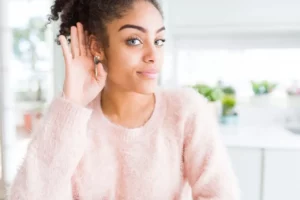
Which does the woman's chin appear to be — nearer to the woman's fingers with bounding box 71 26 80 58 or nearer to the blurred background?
the woman's fingers with bounding box 71 26 80 58

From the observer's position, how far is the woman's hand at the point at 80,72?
86 centimetres

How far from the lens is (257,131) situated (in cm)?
192

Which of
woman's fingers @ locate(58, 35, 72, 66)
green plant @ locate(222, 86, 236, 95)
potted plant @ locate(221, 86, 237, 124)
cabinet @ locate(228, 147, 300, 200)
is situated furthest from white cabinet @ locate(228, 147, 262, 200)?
woman's fingers @ locate(58, 35, 72, 66)

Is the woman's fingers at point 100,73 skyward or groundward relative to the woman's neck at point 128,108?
skyward

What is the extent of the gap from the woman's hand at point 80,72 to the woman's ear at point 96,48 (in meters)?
0.01

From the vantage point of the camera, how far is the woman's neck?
92cm

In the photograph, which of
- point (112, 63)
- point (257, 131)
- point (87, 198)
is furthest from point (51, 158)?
point (257, 131)

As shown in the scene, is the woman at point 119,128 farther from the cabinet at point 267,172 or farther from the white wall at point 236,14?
the white wall at point 236,14

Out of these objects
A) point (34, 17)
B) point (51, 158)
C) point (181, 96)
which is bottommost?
point (51, 158)

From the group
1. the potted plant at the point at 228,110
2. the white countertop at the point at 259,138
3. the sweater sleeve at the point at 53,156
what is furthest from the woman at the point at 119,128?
the potted plant at the point at 228,110

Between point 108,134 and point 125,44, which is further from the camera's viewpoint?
point 108,134

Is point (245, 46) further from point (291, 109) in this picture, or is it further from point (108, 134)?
point (108, 134)

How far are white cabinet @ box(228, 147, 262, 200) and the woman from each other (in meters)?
0.82

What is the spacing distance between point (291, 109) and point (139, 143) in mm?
1704
